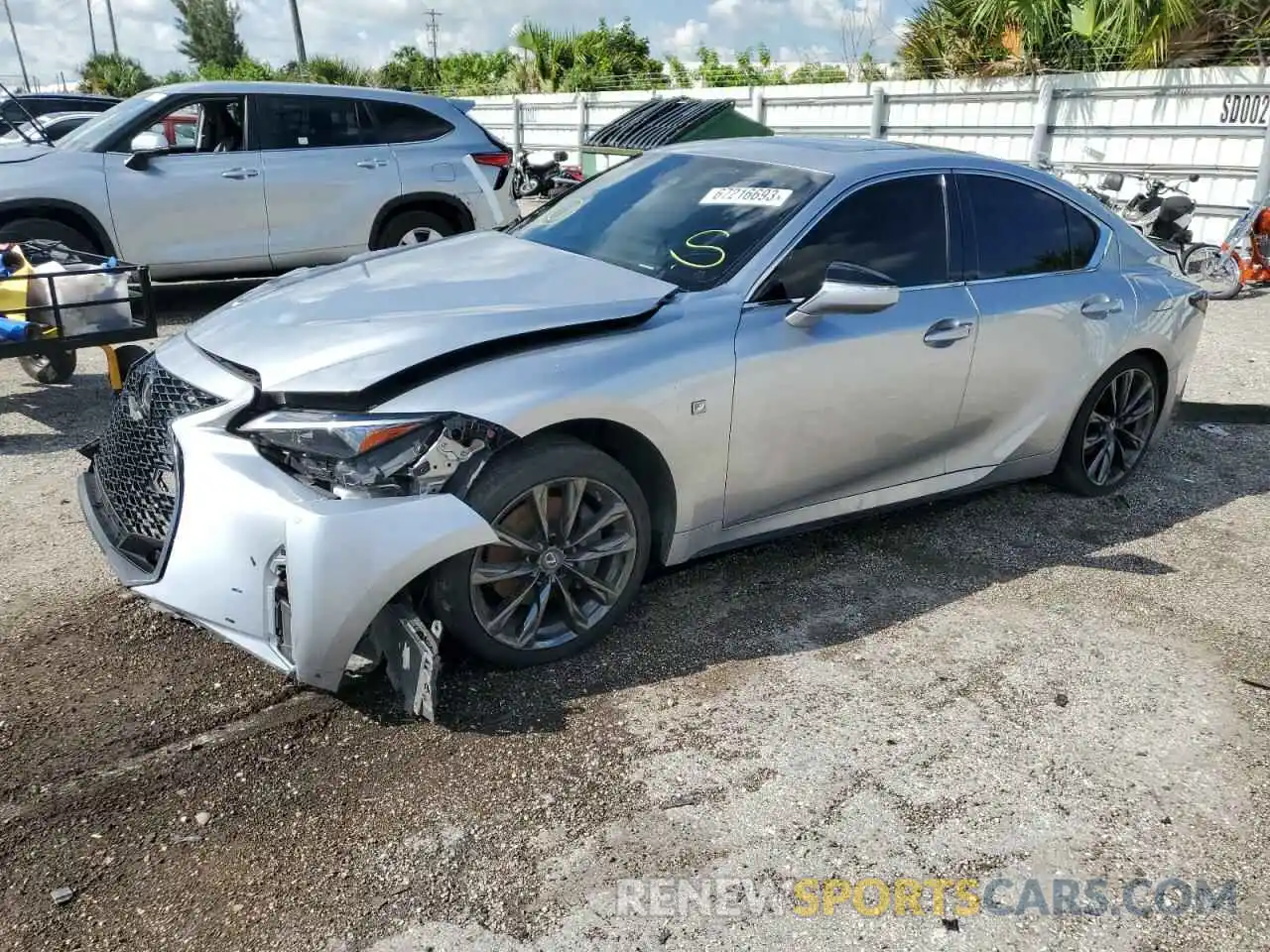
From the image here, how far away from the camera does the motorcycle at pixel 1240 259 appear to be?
33.4 ft

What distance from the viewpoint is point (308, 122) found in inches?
343

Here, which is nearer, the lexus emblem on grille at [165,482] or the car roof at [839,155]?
the lexus emblem on grille at [165,482]

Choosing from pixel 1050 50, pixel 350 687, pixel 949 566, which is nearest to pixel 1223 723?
pixel 949 566

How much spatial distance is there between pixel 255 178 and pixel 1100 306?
6516 millimetres

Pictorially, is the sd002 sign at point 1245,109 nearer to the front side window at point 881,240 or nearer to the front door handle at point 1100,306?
the front door handle at point 1100,306

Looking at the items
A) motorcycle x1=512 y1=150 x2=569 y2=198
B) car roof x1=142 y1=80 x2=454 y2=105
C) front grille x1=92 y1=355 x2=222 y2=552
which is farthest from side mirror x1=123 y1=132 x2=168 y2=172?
motorcycle x1=512 y1=150 x2=569 y2=198

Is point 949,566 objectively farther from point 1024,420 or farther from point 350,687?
point 350,687

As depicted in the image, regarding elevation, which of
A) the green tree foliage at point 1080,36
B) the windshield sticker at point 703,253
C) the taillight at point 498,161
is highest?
the green tree foliage at point 1080,36

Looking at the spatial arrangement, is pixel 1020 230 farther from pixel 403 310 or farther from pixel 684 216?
pixel 403 310

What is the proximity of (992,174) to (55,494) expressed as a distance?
446 centimetres

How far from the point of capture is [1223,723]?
3395mm

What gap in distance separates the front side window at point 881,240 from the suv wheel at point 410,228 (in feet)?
18.6

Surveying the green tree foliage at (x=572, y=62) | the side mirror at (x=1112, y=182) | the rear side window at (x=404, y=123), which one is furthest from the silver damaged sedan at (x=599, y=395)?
the green tree foliage at (x=572, y=62)

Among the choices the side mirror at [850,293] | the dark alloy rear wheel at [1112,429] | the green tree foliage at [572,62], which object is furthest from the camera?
the green tree foliage at [572,62]
